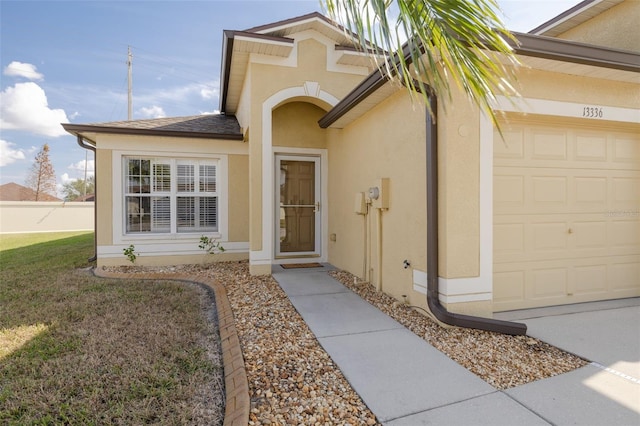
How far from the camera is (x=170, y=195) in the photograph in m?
8.05

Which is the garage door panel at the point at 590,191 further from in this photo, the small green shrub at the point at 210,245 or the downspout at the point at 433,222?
the small green shrub at the point at 210,245

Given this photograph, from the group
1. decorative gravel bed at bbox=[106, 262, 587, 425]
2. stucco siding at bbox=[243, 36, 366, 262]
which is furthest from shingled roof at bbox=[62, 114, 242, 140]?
decorative gravel bed at bbox=[106, 262, 587, 425]

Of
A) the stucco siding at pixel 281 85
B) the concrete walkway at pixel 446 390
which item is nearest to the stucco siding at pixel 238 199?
A: the stucco siding at pixel 281 85

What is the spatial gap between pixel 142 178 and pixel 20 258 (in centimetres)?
467

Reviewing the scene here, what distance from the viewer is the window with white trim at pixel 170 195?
7.92 metres

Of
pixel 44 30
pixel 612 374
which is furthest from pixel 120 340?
pixel 44 30

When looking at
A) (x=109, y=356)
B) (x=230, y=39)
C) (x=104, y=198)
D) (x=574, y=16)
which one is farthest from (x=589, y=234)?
(x=104, y=198)

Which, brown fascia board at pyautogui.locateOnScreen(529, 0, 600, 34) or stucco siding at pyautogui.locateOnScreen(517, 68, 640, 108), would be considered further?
brown fascia board at pyautogui.locateOnScreen(529, 0, 600, 34)

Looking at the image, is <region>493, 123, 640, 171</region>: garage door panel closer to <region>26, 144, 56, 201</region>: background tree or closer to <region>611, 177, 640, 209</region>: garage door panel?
<region>611, 177, 640, 209</region>: garage door panel

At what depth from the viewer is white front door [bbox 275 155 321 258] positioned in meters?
7.93

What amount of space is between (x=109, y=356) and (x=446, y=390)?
3.09m

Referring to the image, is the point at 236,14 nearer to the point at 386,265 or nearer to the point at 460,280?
the point at 386,265

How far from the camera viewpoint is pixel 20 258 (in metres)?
9.23

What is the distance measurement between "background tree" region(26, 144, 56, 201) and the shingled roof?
3226 centimetres
